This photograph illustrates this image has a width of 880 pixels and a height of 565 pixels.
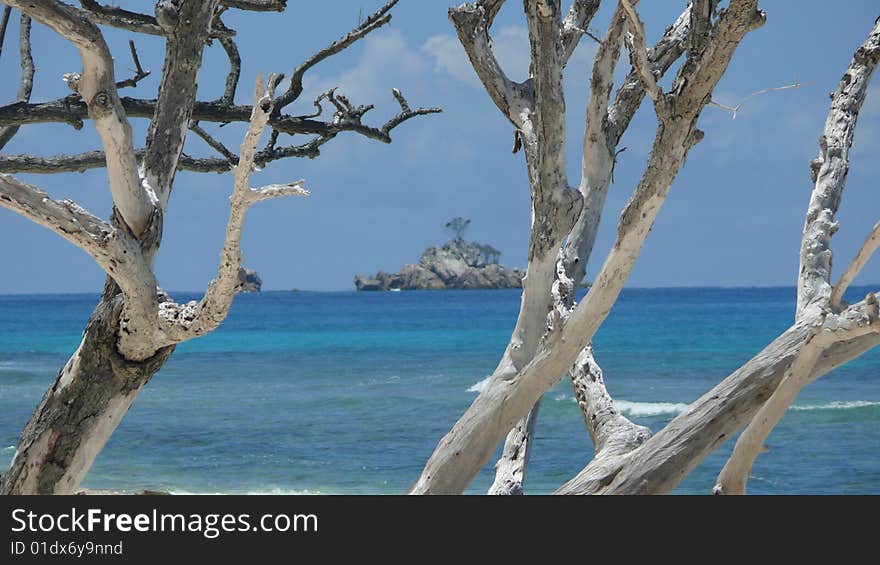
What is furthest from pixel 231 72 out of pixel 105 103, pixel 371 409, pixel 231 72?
pixel 371 409

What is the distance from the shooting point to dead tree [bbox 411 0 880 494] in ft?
10.8

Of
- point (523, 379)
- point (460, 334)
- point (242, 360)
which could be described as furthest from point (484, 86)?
point (460, 334)

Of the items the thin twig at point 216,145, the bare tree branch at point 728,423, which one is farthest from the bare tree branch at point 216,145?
the bare tree branch at point 728,423

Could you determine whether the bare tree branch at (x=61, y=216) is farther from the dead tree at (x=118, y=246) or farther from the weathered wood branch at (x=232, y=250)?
the weathered wood branch at (x=232, y=250)

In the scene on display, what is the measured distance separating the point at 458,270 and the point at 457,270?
0.30ft

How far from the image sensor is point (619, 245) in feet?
11.5

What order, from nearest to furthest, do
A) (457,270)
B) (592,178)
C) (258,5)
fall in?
(592,178) < (258,5) < (457,270)

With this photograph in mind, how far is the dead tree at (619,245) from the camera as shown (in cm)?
329

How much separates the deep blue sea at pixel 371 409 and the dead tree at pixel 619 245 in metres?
4.55

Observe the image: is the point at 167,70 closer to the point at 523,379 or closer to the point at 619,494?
the point at 523,379

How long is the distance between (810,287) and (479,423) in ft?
4.08

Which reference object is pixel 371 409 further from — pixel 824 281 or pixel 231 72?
pixel 824 281

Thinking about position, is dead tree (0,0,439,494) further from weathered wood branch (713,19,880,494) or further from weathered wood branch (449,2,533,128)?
weathered wood branch (713,19,880,494)

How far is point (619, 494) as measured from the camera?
3.71 metres
